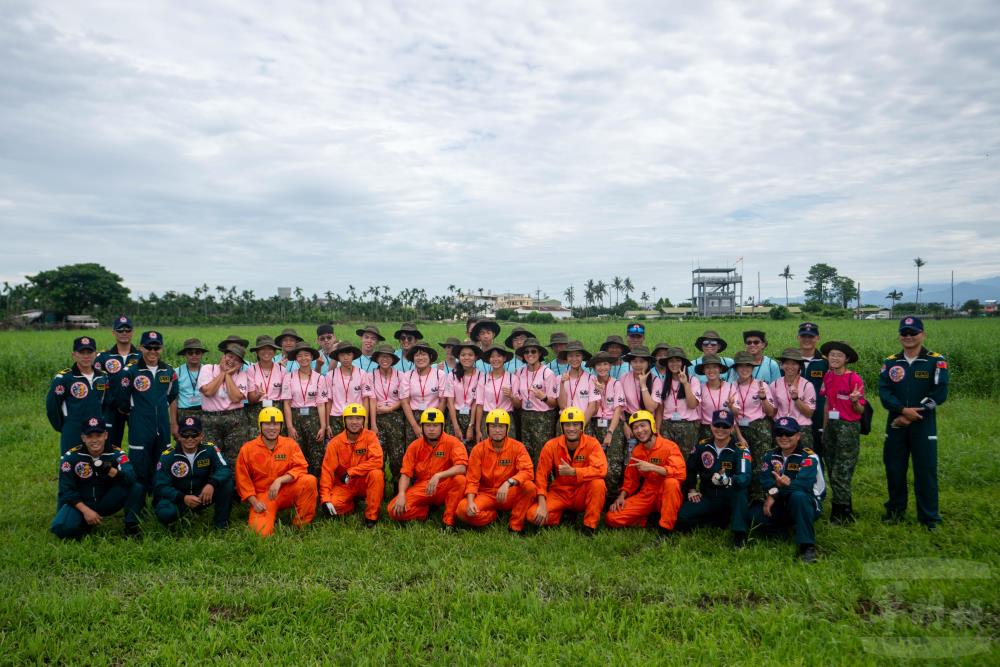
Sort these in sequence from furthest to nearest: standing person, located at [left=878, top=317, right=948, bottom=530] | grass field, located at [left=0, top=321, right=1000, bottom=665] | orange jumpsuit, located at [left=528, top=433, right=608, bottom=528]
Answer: orange jumpsuit, located at [left=528, top=433, right=608, bottom=528]
standing person, located at [left=878, top=317, right=948, bottom=530]
grass field, located at [left=0, top=321, right=1000, bottom=665]

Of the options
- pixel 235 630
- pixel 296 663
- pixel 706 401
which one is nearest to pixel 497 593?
pixel 296 663

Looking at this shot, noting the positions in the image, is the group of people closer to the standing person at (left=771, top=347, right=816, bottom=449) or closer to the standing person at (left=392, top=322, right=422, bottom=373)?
the standing person at (left=771, top=347, right=816, bottom=449)

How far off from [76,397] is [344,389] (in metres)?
2.97

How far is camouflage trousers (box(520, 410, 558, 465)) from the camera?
753cm

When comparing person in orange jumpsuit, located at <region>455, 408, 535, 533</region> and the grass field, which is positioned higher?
person in orange jumpsuit, located at <region>455, 408, 535, 533</region>

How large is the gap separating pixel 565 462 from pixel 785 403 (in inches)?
106

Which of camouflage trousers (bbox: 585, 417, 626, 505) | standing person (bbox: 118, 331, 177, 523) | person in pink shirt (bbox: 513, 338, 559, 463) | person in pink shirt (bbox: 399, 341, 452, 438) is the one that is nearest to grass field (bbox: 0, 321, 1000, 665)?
standing person (bbox: 118, 331, 177, 523)

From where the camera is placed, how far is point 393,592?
492cm

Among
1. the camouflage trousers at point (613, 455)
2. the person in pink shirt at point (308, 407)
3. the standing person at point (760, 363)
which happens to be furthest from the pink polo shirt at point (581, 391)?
the person in pink shirt at point (308, 407)

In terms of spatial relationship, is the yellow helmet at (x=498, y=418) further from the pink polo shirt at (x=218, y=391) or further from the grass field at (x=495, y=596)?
the pink polo shirt at (x=218, y=391)

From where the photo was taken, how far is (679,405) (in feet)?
23.3

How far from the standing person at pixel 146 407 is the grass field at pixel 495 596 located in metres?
0.75

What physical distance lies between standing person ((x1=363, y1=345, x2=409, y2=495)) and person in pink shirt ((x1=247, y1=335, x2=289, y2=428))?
43.5 inches

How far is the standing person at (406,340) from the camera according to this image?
26.4 feet
